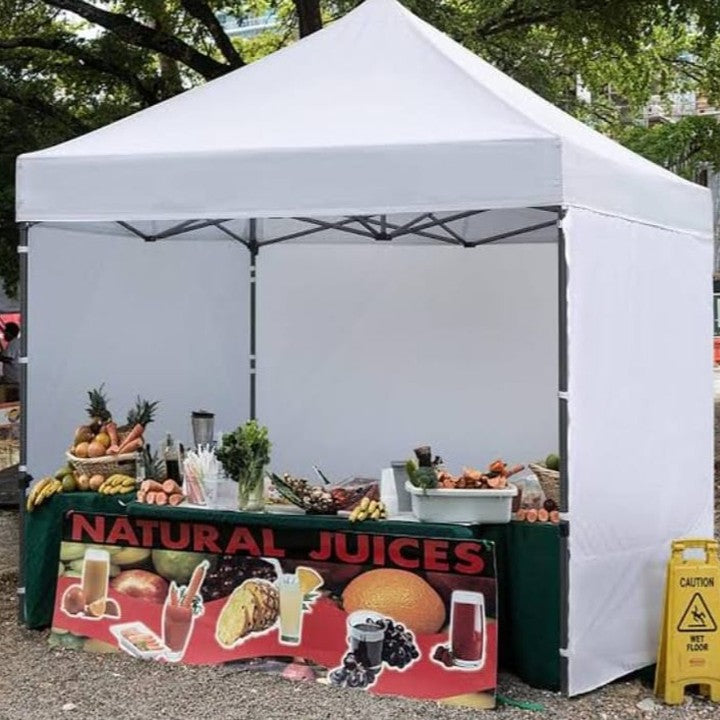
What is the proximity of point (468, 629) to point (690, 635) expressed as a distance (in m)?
1.00

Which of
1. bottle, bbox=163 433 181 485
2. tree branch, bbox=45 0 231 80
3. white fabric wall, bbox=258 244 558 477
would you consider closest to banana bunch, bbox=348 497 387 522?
bottle, bbox=163 433 181 485

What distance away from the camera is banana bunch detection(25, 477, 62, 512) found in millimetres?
5766

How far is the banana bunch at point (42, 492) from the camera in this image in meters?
5.77

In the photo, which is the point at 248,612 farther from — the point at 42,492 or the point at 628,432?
the point at 628,432

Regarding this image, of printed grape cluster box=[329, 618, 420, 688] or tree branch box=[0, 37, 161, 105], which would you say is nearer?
printed grape cluster box=[329, 618, 420, 688]

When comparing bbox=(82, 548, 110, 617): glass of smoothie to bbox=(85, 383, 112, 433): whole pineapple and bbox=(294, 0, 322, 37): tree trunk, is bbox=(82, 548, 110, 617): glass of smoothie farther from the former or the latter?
bbox=(294, 0, 322, 37): tree trunk

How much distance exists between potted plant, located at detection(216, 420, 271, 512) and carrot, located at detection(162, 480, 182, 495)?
1.16 feet

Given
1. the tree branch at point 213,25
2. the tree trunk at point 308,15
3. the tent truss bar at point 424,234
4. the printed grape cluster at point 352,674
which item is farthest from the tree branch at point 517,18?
the printed grape cluster at point 352,674

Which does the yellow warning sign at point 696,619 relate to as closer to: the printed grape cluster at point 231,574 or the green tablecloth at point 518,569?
the green tablecloth at point 518,569

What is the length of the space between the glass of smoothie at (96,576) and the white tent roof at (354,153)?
5.41 feet

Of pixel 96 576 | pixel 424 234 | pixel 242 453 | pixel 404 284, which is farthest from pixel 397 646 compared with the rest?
pixel 404 284

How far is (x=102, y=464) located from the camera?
587 cm

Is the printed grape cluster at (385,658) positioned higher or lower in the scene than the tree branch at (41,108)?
lower

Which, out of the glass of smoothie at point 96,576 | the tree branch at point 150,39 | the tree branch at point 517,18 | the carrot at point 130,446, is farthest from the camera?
the tree branch at point 517,18
